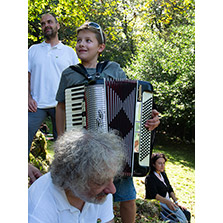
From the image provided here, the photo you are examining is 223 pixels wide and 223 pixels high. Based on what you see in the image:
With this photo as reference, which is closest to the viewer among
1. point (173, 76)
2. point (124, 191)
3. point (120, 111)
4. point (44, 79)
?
point (120, 111)

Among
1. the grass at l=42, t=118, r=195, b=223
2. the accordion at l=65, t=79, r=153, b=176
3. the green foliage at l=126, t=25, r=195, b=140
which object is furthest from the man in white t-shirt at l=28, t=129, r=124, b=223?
the green foliage at l=126, t=25, r=195, b=140

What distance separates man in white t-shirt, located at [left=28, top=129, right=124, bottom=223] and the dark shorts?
0.81m

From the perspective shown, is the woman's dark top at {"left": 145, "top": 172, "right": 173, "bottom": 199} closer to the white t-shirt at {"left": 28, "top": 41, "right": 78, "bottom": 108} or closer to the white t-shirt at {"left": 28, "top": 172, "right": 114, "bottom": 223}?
the white t-shirt at {"left": 28, "top": 41, "right": 78, "bottom": 108}

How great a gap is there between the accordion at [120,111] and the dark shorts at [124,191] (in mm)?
171

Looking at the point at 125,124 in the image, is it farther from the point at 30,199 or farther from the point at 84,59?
the point at 30,199

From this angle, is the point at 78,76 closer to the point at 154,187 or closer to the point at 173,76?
the point at 154,187

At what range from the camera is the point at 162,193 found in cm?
373

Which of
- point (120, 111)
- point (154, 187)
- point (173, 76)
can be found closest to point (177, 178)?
point (154, 187)

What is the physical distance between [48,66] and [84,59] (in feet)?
2.64

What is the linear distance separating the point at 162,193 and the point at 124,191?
5.52 ft


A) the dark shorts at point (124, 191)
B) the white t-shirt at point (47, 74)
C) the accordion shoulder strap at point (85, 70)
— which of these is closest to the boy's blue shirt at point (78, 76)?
the accordion shoulder strap at point (85, 70)

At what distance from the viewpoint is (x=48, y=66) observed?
3.00 m

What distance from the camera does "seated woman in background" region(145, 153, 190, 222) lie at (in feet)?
11.4
